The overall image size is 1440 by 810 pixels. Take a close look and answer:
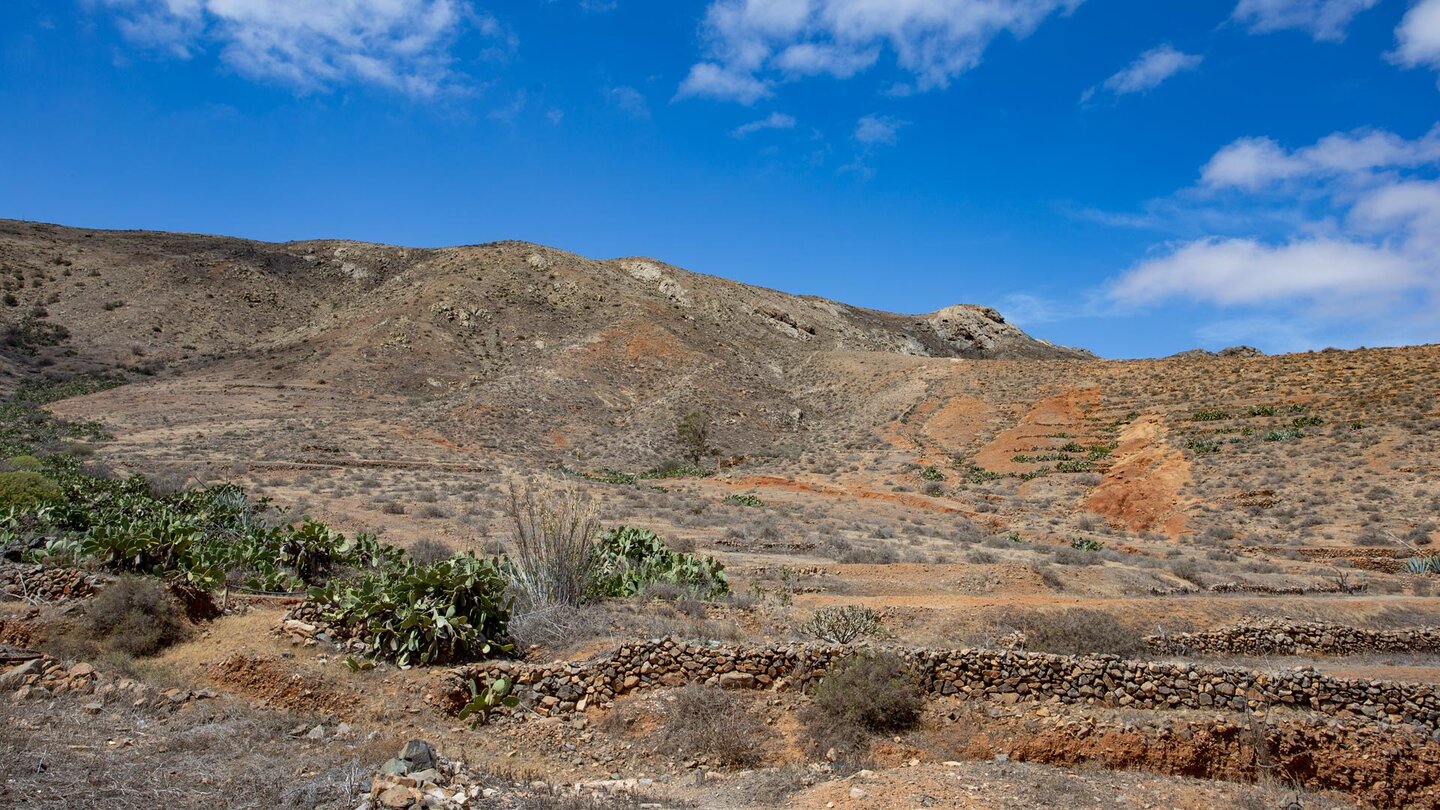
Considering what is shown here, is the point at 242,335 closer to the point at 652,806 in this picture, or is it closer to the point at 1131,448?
the point at 1131,448

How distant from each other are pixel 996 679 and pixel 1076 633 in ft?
12.6

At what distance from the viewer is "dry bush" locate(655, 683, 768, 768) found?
739cm

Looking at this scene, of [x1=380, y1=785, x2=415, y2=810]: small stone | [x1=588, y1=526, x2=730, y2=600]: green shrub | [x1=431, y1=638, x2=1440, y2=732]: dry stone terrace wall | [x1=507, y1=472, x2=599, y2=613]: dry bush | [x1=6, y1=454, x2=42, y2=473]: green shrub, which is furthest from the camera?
[x1=6, y1=454, x2=42, y2=473]: green shrub

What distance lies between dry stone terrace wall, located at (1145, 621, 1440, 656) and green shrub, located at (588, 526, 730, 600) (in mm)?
7329

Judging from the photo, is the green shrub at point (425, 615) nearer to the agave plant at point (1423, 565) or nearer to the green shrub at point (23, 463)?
the green shrub at point (23, 463)

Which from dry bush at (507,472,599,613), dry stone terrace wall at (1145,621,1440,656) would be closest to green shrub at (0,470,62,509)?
dry bush at (507,472,599,613)

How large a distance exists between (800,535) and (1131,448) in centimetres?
1996

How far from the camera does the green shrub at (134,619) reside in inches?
317

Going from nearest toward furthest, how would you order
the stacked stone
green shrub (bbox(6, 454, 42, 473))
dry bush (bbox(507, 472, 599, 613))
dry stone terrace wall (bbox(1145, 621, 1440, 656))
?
the stacked stone → dry bush (bbox(507, 472, 599, 613)) → dry stone terrace wall (bbox(1145, 621, 1440, 656)) → green shrub (bbox(6, 454, 42, 473))

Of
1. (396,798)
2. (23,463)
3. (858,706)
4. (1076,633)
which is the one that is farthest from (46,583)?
(23,463)

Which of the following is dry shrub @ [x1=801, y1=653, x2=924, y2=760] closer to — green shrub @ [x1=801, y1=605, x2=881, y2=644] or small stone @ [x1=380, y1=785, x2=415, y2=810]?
green shrub @ [x1=801, y1=605, x2=881, y2=644]

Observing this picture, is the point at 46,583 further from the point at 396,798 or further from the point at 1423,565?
the point at 1423,565

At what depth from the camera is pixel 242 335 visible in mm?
54375

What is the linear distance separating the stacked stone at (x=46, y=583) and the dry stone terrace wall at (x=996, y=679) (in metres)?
4.49
